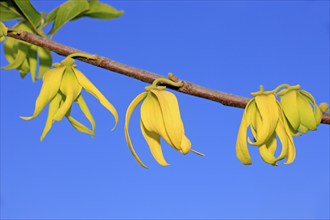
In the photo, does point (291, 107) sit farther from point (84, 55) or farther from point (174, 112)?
point (84, 55)

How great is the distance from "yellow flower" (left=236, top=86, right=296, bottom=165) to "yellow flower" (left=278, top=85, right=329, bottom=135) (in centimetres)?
3

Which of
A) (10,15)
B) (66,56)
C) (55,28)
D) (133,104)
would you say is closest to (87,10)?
(55,28)

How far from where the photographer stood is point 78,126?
141 cm

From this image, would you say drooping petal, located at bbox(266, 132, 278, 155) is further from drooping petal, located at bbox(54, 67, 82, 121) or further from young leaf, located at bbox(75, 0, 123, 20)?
young leaf, located at bbox(75, 0, 123, 20)

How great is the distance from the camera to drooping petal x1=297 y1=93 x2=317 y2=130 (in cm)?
137

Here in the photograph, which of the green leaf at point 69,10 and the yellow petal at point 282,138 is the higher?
the green leaf at point 69,10

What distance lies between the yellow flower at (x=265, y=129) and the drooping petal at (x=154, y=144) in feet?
0.56

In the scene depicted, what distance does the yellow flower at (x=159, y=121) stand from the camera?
123cm

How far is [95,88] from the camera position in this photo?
1.32 meters

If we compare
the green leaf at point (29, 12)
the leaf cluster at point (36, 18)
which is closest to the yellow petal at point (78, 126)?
the leaf cluster at point (36, 18)

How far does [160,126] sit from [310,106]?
1.25ft

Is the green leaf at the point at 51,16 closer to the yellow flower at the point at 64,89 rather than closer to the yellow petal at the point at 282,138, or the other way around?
the yellow flower at the point at 64,89

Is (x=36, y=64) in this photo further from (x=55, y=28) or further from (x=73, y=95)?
(x=73, y=95)

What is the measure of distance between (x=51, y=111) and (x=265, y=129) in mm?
497
